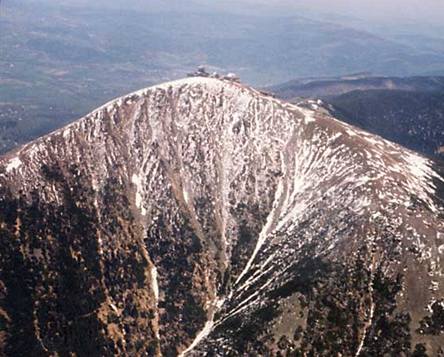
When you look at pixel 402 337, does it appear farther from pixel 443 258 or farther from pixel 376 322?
pixel 443 258

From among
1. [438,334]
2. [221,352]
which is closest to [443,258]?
[438,334]

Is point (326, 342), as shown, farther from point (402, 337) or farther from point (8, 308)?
point (8, 308)

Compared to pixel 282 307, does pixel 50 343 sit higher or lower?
lower

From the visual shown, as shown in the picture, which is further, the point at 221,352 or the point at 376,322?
the point at 221,352

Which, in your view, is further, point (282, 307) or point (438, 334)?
point (282, 307)

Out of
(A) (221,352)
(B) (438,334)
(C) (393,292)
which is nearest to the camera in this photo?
(B) (438,334)

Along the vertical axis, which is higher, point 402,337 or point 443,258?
point 443,258

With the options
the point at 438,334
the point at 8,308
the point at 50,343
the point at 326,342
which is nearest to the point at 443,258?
the point at 438,334

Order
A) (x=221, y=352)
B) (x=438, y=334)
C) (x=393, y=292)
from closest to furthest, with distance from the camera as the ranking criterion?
(x=438, y=334)
(x=393, y=292)
(x=221, y=352)

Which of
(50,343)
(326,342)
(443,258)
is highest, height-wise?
(443,258)
